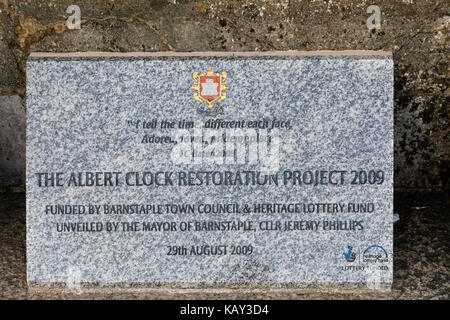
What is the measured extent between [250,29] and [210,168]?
31.8 inches

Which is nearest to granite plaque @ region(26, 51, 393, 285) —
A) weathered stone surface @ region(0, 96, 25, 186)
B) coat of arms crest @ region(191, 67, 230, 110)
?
coat of arms crest @ region(191, 67, 230, 110)

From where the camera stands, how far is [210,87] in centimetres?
251

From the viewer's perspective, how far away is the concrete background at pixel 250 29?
9.41 ft

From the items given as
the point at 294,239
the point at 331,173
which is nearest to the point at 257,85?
the point at 331,173

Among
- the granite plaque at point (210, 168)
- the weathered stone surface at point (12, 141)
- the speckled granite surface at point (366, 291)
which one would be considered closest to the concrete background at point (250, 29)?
the weathered stone surface at point (12, 141)

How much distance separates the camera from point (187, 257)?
2525mm

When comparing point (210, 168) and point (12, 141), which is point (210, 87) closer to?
point (210, 168)

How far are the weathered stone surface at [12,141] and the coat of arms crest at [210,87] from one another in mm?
1196

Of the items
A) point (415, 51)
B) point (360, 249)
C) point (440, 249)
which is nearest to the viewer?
point (360, 249)

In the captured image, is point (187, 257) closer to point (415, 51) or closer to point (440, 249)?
point (440, 249)

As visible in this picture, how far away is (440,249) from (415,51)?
0.99 metres

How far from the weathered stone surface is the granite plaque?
74 centimetres

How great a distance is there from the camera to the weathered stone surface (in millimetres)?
3199

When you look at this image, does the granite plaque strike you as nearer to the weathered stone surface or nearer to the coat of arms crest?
the coat of arms crest
